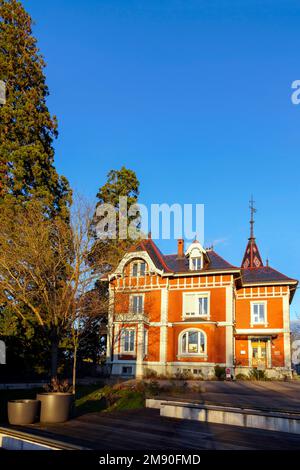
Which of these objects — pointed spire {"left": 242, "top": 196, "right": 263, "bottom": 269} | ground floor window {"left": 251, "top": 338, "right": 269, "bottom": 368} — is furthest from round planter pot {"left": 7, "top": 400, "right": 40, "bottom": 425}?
pointed spire {"left": 242, "top": 196, "right": 263, "bottom": 269}

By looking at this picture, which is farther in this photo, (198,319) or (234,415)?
(198,319)

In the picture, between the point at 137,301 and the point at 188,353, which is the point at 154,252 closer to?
the point at 137,301

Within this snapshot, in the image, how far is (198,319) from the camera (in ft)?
107

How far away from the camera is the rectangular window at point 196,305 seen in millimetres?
33094

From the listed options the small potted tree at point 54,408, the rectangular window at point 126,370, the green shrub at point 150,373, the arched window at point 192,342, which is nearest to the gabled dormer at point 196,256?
the arched window at point 192,342

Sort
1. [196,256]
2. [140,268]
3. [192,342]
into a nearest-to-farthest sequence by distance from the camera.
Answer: [192,342]
[196,256]
[140,268]

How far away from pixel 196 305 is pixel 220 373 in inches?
226

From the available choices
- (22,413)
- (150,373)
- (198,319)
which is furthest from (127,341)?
(22,413)

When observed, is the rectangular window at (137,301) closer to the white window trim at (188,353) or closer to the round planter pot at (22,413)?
the white window trim at (188,353)

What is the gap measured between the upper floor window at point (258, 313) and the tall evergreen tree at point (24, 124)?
17.8 metres

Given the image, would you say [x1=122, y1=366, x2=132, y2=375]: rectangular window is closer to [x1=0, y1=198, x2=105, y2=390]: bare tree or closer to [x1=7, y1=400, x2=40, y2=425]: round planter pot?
[x1=0, y1=198, x2=105, y2=390]: bare tree

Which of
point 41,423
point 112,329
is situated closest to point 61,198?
point 112,329

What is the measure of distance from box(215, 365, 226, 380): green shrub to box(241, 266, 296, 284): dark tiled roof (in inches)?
325
